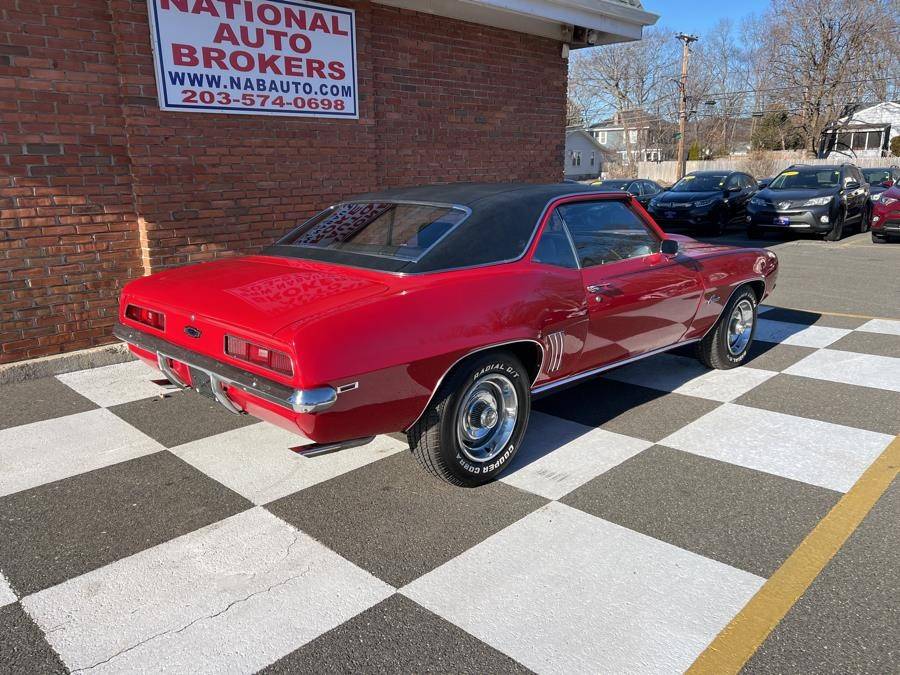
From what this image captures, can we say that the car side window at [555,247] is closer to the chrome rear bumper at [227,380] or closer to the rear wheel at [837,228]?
the chrome rear bumper at [227,380]

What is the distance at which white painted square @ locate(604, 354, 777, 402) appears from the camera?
4.88m

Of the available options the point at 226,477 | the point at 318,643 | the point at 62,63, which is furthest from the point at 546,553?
the point at 62,63

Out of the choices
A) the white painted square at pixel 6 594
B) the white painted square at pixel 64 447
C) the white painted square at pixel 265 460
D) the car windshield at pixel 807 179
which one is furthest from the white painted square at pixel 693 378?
the car windshield at pixel 807 179

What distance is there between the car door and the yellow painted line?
1.43 metres

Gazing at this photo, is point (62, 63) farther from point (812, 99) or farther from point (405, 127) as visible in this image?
point (812, 99)

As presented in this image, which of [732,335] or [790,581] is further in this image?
[732,335]

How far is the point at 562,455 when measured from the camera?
3832mm

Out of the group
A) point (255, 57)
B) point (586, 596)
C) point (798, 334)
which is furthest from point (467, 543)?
point (255, 57)

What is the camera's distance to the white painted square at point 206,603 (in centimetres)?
228

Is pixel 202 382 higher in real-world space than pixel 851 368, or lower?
higher

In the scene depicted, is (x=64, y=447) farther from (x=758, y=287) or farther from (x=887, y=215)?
(x=887, y=215)

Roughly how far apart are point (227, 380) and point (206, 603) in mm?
A: 926

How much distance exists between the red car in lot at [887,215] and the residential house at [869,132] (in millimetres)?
41502

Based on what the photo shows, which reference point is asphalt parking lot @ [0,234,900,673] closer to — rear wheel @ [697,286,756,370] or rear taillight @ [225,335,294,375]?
rear wheel @ [697,286,756,370]
